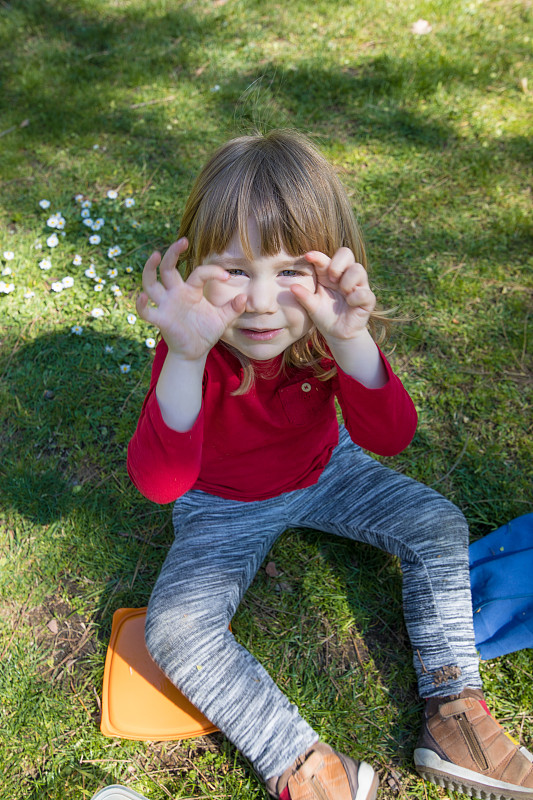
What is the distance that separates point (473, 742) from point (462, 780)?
0.34ft

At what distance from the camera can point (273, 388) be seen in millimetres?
1768

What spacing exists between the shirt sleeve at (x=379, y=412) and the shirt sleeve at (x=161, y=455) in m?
0.40

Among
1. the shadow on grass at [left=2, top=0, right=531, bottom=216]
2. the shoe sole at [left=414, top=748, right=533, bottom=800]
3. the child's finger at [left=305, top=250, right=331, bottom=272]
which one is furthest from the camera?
the shadow on grass at [left=2, top=0, right=531, bottom=216]

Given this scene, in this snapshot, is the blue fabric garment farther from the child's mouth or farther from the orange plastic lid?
the child's mouth

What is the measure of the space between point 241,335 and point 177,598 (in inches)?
34.1

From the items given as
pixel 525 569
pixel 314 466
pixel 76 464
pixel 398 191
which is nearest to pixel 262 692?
pixel 314 466

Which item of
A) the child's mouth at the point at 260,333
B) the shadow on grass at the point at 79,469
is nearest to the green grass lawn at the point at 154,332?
the shadow on grass at the point at 79,469

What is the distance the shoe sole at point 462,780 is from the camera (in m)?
1.68

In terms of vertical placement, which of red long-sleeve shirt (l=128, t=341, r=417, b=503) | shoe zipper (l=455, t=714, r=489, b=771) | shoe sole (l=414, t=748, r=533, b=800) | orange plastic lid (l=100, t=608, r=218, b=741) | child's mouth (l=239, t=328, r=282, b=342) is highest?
child's mouth (l=239, t=328, r=282, b=342)

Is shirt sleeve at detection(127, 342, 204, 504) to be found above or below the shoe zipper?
above

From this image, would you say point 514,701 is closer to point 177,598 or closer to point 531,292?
point 177,598

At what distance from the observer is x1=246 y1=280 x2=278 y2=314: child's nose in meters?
1.44

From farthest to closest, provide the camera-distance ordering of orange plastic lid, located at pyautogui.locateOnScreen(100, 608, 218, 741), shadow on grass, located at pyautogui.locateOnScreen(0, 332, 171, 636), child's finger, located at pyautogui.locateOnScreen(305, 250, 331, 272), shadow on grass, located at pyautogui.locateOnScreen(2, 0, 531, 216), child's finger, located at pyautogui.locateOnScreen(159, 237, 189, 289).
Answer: shadow on grass, located at pyautogui.locateOnScreen(2, 0, 531, 216) < shadow on grass, located at pyautogui.locateOnScreen(0, 332, 171, 636) < orange plastic lid, located at pyautogui.locateOnScreen(100, 608, 218, 741) < child's finger, located at pyautogui.locateOnScreen(305, 250, 331, 272) < child's finger, located at pyautogui.locateOnScreen(159, 237, 189, 289)

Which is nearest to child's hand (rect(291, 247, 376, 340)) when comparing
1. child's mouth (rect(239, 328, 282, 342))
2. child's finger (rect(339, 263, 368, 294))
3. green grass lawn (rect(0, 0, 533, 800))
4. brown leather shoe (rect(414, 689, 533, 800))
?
child's finger (rect(339, 263, 368, 294))
